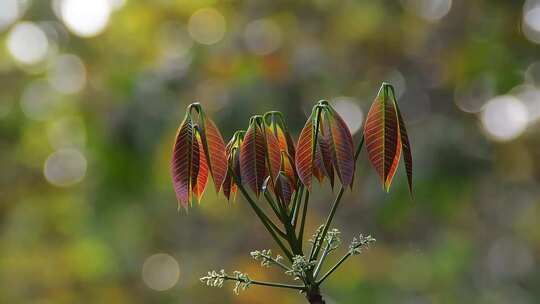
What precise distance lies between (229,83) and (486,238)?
12.5 feet

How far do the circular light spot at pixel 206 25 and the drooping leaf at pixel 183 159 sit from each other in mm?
6239

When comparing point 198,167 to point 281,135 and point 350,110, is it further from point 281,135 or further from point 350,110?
point 350,110

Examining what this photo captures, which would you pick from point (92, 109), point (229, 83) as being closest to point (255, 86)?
point (229, 83)

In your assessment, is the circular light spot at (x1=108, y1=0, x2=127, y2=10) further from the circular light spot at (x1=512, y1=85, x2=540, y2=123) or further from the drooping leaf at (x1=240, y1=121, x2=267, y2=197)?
the drooping leaf at (x1=240, y1=121, x2=267, y2=197)

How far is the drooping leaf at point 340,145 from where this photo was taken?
93cm

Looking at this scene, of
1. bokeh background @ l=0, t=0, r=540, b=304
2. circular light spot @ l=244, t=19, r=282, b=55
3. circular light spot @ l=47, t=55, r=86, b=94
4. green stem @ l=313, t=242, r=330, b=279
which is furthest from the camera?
circular light spot @ l=47, t=55, r=86, b=94

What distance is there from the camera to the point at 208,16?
23.9 feet

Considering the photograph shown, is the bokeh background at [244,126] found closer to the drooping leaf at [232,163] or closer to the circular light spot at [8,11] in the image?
the circular light spot at [8,11]

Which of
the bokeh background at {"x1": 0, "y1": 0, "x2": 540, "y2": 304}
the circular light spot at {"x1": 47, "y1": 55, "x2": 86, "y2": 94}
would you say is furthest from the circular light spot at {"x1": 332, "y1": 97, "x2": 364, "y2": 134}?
the circular light spot at {"x1": 47, "y1": 55, "x2": 86, "y2": 94}

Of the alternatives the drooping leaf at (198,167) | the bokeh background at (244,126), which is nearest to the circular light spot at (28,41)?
the bokeh background at (244,126)

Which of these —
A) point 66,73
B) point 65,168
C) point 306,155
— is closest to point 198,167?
point 306,155

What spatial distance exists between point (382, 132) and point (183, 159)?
0.75 feet

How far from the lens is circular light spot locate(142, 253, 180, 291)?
7.79 m

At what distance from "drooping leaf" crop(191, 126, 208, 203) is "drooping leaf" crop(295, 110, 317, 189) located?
0.41 ft
